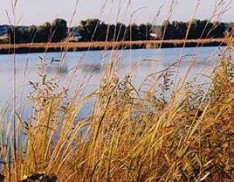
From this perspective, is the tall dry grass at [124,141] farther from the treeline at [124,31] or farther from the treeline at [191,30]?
the treeline at [191,30]

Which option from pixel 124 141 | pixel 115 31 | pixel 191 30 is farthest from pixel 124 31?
pixel 124 141

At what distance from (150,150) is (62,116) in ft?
2.76

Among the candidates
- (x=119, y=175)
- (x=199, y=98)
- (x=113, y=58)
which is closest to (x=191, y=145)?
(x=119, y=175)

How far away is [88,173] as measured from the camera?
2797 mm

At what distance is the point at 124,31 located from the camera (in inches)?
157

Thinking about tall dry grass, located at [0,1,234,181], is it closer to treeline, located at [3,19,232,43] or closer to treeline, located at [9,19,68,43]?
treeline, located at [3,19,232,43]

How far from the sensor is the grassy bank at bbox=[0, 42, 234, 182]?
2.79 metres

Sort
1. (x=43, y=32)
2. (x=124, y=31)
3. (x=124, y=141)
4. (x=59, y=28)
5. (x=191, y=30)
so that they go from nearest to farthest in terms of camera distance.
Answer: (x=124, y=141) → (x=124, y=31) → (x=191, y=30) → (x=59, y=28) → (x=43, y=32)

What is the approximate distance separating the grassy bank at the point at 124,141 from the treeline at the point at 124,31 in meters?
0.40

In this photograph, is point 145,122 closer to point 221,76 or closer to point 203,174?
point 203,174

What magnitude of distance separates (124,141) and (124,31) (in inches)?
43.9

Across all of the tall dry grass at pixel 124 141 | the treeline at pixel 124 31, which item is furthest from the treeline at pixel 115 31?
the tall dry grass at pixel 124 141

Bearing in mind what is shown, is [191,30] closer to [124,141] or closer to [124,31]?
[124,31]

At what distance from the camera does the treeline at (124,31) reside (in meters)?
3.84
